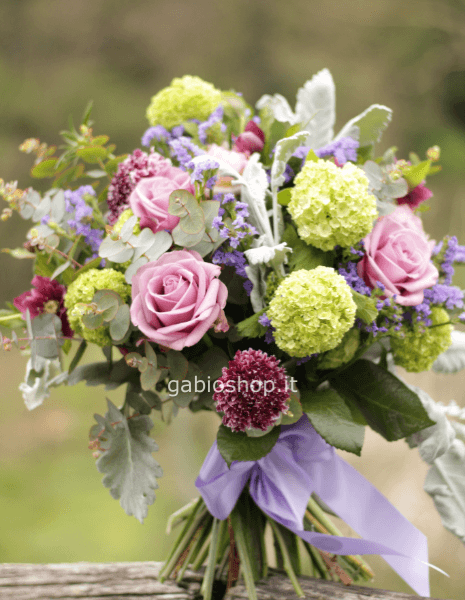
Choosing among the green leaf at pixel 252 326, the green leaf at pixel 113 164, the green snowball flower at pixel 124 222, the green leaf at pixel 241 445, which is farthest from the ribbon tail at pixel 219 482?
the green leaf at pixel 113 164

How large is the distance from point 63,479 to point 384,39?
253cm

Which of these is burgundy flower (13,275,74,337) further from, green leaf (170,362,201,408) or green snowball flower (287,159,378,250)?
green snowball flower (287,159,378,250)

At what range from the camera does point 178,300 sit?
0.49 m

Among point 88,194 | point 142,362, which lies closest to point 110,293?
point 142,362

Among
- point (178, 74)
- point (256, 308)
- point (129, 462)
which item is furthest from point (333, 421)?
point (178, 74)

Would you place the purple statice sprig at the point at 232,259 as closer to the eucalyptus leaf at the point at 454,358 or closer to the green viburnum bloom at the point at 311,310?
the green viburnum bloom at the point at 311,310

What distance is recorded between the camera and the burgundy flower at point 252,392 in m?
0.48

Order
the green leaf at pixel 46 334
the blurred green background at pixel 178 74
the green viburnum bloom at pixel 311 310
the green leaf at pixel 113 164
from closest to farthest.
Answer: the green viburnum bloom at pixel 311 310
the green leaf at pixel 46 334
the green leaf at pixel 113 164
the blurred green background at pixel 178 74

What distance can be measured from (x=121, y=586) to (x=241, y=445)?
400 mm

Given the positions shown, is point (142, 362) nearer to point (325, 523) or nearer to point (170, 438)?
point (325, 523)

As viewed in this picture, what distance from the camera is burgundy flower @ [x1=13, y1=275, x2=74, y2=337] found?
0.59 m

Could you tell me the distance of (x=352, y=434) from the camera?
1.65 feet

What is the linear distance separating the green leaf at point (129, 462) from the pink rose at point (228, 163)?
12.0 inches

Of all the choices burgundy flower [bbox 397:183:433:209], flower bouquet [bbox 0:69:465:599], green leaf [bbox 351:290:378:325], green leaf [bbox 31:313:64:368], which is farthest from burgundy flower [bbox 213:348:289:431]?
burgundy flower [bbox 397:183:433:209]
